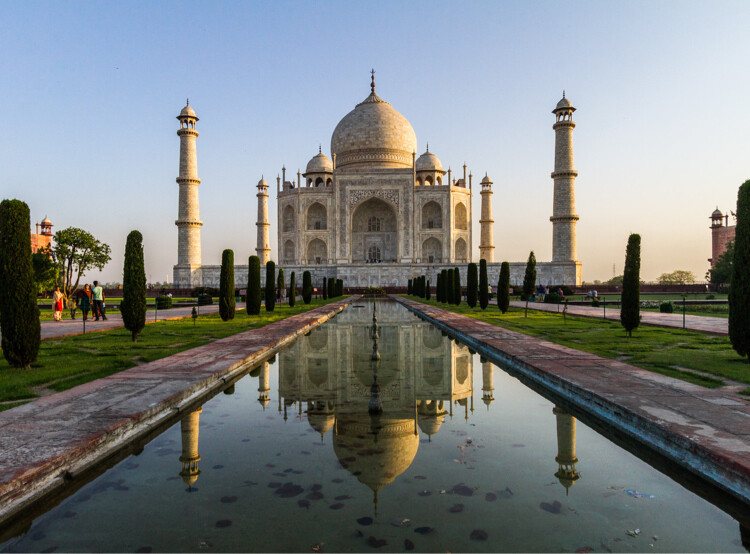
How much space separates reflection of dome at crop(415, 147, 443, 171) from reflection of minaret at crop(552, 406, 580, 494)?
37.2m

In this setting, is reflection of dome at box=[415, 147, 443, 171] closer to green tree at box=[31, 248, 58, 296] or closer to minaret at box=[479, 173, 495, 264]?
minaret at box=[479, 173, 495, 264]

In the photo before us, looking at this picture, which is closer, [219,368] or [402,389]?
Answer: [402,389]

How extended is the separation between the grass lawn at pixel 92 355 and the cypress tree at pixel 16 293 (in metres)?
0.22

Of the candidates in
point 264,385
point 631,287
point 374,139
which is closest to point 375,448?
point 264,385

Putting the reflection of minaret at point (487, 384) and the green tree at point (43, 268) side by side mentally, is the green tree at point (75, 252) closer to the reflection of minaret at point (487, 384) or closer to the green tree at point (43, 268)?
the green tree at point (43, 268)

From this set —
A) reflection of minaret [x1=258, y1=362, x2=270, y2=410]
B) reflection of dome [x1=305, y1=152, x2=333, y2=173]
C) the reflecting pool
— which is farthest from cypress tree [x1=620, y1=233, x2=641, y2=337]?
reflection of dome [x1=305, y1=152, x2=333, y2=173]

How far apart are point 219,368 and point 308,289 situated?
52.0 ft

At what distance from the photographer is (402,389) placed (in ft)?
15.3

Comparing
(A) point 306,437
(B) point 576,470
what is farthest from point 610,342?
(A) point 306,437

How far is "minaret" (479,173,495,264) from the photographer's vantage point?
1495 inches

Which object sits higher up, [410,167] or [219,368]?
[410,167]

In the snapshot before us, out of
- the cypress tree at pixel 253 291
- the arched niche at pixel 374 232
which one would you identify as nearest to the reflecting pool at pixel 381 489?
the cypress tree at pixel 253 291

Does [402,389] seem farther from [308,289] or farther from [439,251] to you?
[439,251]

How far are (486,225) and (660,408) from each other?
35601 mm
